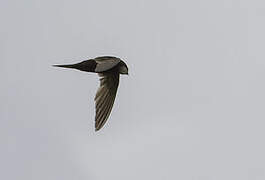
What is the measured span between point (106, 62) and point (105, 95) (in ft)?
2.23

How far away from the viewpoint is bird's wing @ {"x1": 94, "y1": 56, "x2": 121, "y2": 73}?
12031 millimetres

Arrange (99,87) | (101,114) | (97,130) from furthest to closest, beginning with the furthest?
(99,87) → (101,114) → (97,130)

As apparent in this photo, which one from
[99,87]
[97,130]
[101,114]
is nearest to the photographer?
[97,130]

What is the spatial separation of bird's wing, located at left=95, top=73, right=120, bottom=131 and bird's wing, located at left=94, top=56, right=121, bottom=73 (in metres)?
0.42

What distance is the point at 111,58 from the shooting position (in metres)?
12.2

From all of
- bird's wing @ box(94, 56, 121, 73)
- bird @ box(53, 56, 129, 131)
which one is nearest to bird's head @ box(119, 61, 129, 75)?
bird @ box(53, 56, 129, 131)

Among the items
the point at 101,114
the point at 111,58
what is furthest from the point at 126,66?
Result: the point at 101,114

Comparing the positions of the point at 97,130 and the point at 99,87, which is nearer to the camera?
the point at 97,130

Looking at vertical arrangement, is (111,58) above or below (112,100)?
above

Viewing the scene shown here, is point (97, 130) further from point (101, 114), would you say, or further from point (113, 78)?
point (113, 78)

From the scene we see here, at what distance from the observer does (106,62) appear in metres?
12.1

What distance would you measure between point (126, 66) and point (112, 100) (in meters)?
0.71

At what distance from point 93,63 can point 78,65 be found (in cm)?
32

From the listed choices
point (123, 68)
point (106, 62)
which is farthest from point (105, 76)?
point (106, 62)
